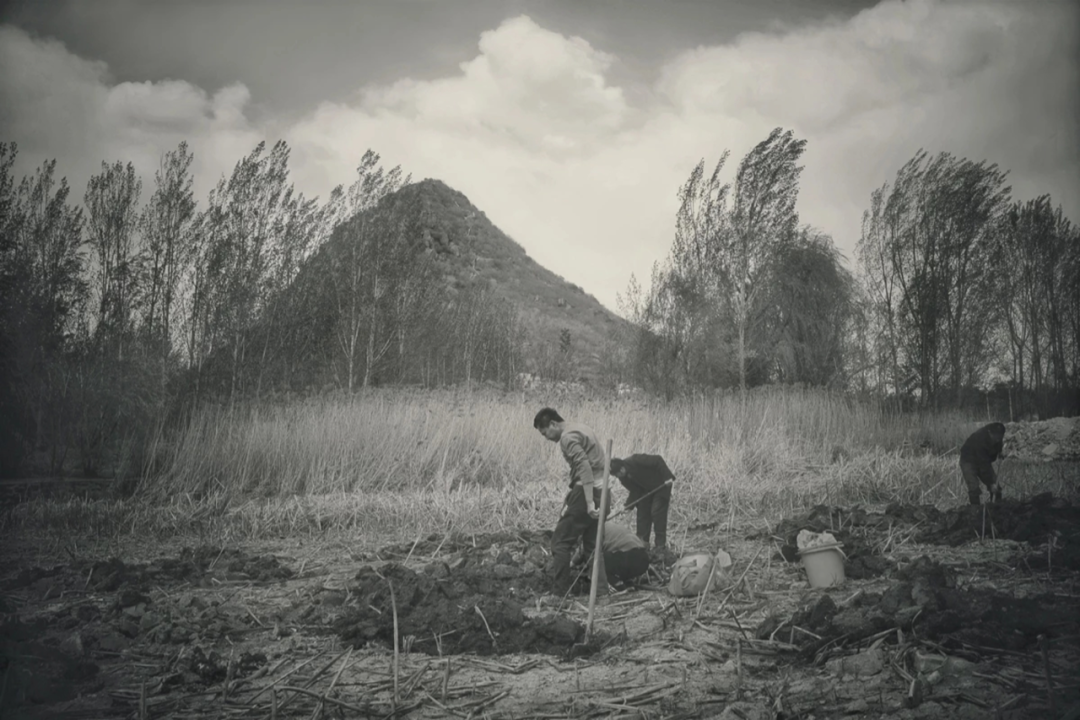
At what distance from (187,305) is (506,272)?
4397cm

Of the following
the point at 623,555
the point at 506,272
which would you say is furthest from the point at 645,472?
the point at 506,272

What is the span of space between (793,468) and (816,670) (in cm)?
826

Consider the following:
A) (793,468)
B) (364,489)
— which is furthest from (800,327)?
(364,489)

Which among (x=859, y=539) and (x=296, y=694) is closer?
(x=296, y=694)

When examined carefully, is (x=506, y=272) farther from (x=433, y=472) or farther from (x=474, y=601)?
(x=474, y=601)

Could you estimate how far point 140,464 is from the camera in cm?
977

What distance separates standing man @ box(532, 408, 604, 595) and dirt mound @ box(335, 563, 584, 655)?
533 millimetres

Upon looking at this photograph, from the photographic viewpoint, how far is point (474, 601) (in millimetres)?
3818

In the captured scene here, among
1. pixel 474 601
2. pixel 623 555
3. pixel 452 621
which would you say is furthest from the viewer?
pixel 623 555

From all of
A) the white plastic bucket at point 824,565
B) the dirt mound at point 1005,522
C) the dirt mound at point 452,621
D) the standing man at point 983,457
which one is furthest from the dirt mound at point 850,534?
the dirt mound at point 452,621

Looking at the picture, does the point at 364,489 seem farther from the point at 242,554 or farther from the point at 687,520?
the point at 687,520

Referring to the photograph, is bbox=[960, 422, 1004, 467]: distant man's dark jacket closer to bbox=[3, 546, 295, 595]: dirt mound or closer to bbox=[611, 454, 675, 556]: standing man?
bbox=[611, 454, 675, 556]: standing man

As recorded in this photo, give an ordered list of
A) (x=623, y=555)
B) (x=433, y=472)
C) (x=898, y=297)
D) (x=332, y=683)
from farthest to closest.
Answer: (x=898, y=297)
(x=433, y=472)
(x=623, y=555)
(x=332, y=683)

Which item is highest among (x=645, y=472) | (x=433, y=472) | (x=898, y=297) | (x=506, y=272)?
(x=506, y=272)
